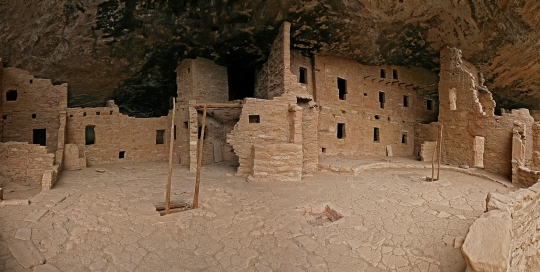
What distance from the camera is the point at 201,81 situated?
12.8 metres

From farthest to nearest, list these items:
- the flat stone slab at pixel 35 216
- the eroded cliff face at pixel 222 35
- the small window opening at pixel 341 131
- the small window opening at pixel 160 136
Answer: the small window opening at pixel 341 131
the small window opening at pixel 160 136
the eroded cliff face at pixel 222 35
the flat stone slab at pixel 35 216

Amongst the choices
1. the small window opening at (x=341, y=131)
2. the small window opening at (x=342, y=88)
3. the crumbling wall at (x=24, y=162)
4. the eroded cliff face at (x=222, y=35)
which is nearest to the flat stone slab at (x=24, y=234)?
the crumbling wall at (x=24, y=162)

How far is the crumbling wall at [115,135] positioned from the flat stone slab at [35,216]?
7.26m

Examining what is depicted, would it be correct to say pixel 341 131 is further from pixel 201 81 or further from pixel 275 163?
pixel 201 81

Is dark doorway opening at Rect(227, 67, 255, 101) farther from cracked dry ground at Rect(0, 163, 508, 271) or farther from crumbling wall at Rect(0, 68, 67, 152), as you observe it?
cracked dry ground at Rect(0, 163, 508, 271)

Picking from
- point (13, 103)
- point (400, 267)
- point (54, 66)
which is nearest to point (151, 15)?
point (54, 66)

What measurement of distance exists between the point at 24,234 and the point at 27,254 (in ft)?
2.18

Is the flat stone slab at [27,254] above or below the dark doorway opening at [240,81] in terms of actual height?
below

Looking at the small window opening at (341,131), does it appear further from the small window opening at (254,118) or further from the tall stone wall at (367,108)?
the small window opening at (254,118)

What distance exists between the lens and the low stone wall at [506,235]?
3.22 m

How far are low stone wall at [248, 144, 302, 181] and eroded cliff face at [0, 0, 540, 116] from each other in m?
5.37

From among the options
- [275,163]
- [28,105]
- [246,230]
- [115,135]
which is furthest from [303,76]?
[28,105]

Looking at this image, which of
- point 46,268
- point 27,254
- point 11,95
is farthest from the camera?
point 11,95

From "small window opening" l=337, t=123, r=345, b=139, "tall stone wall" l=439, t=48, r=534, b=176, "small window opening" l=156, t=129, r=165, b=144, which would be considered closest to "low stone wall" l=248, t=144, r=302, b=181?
"small window opening" l=337, t=123, r=345, b=139
